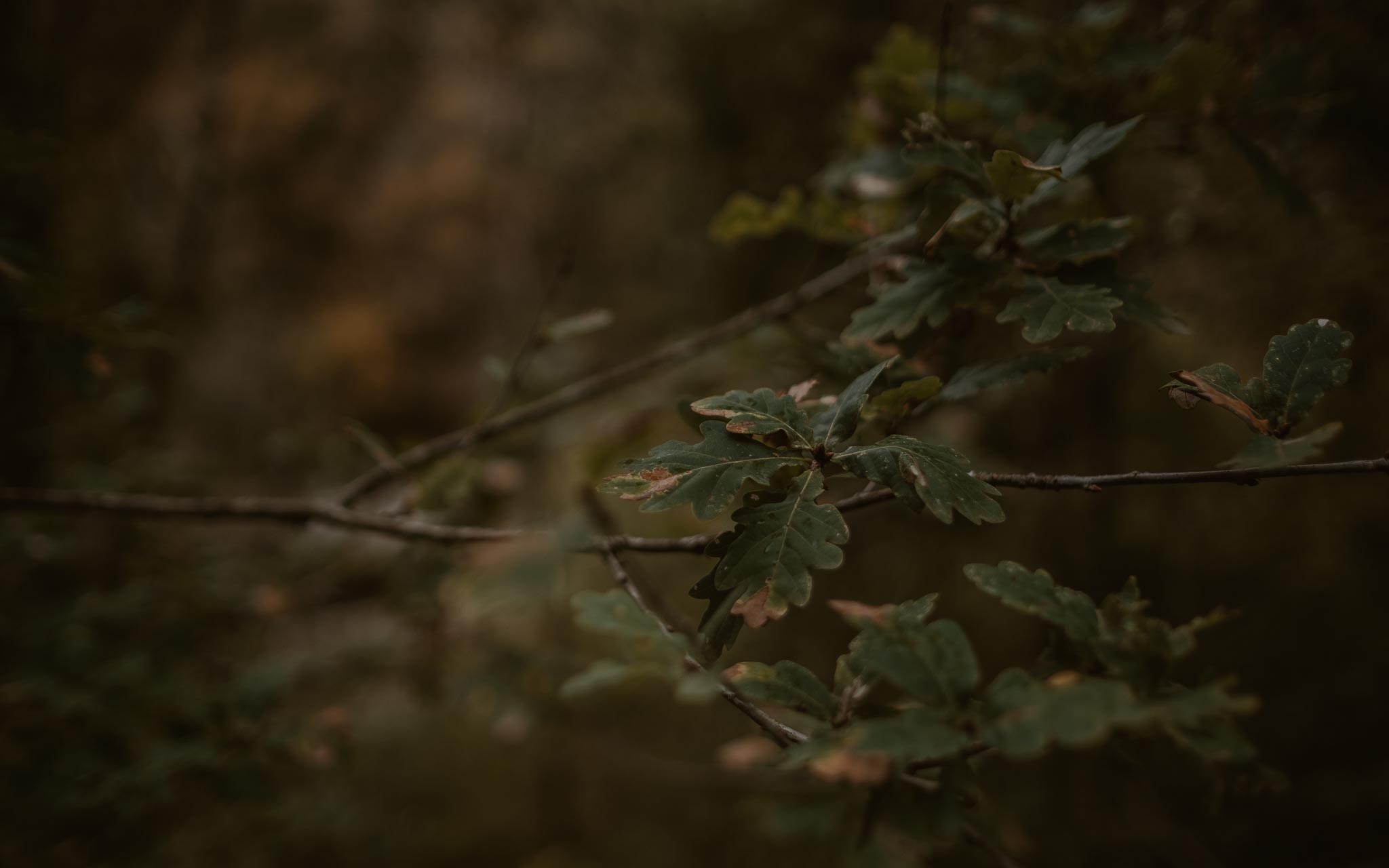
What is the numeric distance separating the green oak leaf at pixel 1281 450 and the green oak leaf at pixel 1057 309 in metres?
0.15

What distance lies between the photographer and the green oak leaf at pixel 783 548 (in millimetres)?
515

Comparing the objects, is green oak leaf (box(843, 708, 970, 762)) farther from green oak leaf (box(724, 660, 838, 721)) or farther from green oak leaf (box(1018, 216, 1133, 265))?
green oak leaf (box(1018, 216, 1133, 265))

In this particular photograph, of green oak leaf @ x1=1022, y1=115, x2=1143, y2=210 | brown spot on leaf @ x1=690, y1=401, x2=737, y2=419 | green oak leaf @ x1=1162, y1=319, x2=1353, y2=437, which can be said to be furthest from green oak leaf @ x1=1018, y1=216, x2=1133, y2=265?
brown spot on leaf @ x1=690, y1=401, x2=737, y2=419

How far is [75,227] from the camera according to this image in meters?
2.56

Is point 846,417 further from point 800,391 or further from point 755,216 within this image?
point 755,216

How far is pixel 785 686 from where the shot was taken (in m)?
0.55

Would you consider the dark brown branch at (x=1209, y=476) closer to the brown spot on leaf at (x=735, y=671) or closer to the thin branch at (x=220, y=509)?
the brown spot on leaf at (x=735, y=671)

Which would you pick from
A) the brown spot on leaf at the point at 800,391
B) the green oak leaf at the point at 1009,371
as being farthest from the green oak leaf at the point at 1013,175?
the brown spot on leaf at the point at 800,391

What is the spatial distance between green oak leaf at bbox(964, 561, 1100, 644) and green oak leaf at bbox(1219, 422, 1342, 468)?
→ 0.16 m

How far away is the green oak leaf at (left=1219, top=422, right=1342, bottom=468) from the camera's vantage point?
0.49 m

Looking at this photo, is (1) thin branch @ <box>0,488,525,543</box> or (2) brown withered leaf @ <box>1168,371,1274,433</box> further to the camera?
(1) thin branch @ <box>0,488,525,543</box>

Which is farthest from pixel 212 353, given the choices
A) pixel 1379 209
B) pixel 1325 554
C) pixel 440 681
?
pixel 1325 554

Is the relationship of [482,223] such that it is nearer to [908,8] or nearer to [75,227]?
[75,227]

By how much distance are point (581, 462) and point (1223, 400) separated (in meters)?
0.97
